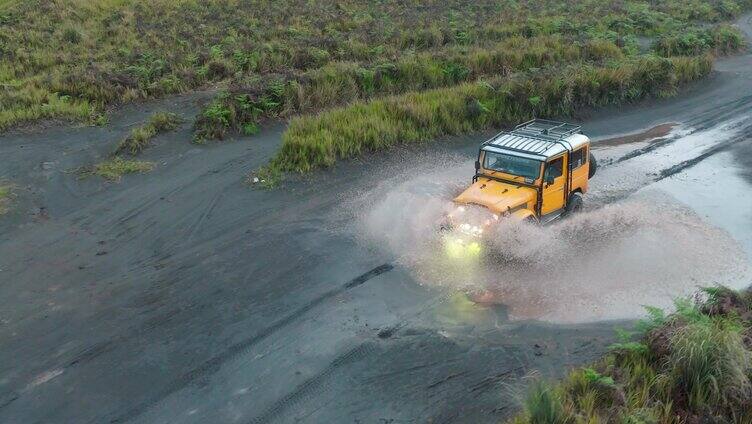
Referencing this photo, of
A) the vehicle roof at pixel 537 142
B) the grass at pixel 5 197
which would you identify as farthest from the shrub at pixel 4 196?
the vehicle roof at pixel 537 142

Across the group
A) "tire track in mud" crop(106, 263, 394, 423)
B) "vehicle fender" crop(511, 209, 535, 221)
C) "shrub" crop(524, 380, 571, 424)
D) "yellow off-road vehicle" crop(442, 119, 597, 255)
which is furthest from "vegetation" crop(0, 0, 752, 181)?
"shrub" crop(524, 380, 571, 424)

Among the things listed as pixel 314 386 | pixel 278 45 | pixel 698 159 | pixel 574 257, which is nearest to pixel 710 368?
pixel 574 257

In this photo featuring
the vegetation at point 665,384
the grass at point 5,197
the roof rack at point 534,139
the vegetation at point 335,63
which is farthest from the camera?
the vegetation at point 335,63

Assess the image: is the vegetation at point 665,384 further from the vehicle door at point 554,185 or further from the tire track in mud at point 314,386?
the vehicle door at point 554,185

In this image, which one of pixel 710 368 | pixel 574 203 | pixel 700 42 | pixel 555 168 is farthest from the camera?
pixel 700 42

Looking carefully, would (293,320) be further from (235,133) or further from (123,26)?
(123,26)

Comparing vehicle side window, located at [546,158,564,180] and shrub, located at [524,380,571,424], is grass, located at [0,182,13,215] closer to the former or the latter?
vehicle side window, located at [546,158,564,180]

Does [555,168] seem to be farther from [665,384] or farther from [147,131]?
[147,131]

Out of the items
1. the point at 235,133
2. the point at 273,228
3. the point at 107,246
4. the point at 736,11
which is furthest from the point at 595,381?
the point at 736,11
